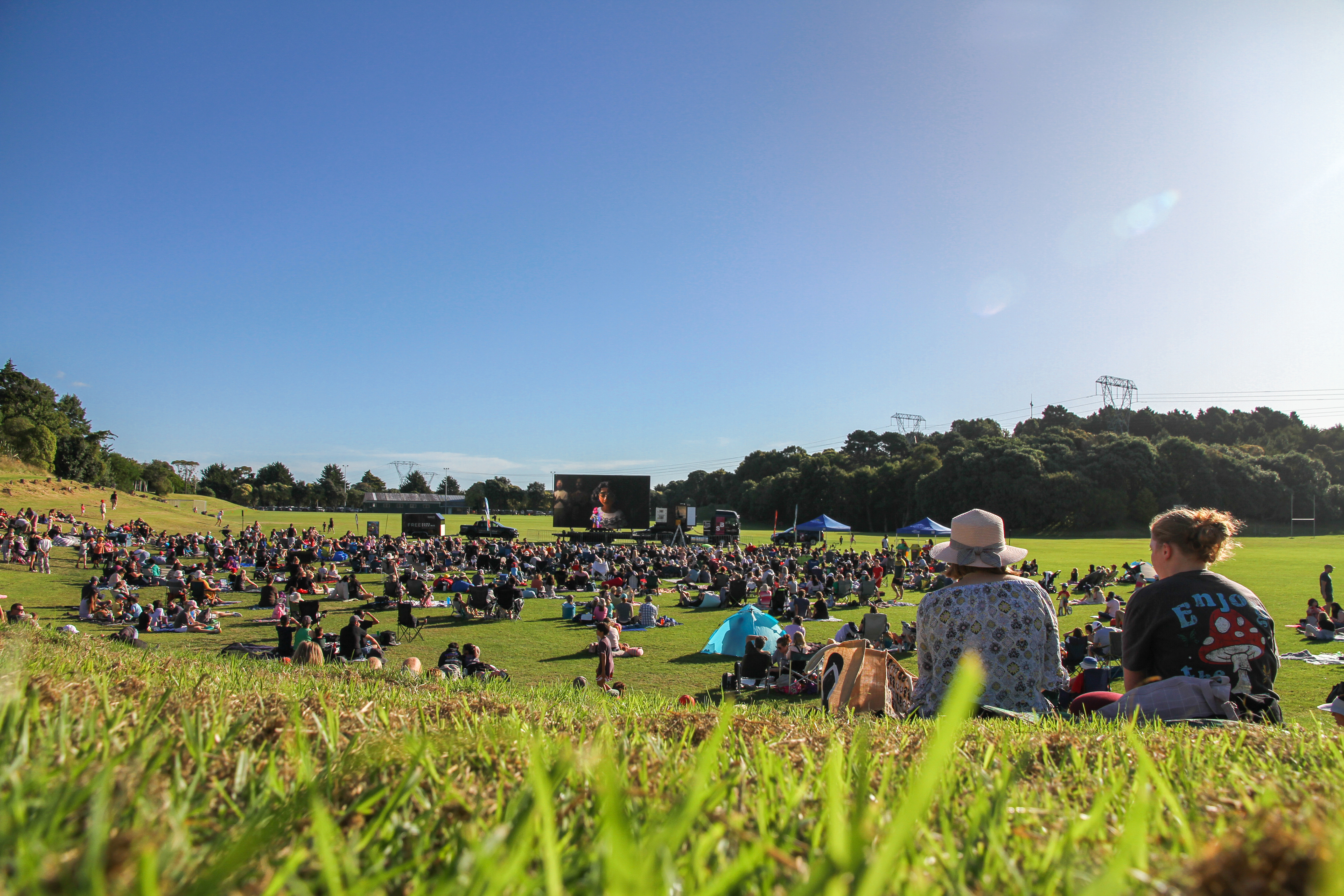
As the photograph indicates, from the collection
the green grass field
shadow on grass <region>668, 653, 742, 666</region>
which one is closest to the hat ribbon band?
the green grass field

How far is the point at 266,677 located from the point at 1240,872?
436 cm

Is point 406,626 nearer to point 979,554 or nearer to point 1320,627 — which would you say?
point 979,554

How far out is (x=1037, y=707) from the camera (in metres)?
3.97

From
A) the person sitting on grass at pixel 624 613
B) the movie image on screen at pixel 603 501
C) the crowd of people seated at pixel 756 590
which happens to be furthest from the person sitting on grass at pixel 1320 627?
the movie image on screen at pixel 603 501

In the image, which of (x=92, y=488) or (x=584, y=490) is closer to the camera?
(x=584, y=490)

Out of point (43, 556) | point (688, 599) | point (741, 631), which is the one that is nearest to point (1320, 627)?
point (741, 631)

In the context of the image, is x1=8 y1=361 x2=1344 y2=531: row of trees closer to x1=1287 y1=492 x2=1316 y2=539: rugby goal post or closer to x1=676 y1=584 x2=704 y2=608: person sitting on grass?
x1=1287 y1=492 x2=1316 y2=539: rugby goal post

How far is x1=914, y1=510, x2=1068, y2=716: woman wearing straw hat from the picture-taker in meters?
3.96

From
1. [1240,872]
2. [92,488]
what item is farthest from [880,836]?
[92,488]

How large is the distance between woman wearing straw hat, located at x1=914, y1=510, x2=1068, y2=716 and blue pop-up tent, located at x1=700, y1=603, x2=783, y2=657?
1203 centimetres

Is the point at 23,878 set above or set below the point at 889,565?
above

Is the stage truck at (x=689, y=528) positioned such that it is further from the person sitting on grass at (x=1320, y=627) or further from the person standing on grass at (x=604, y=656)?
the person standing on grass at (x=604, y=656)

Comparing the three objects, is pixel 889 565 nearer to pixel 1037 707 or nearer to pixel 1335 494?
pixel 1037 707

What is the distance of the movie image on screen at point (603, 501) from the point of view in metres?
61.9
